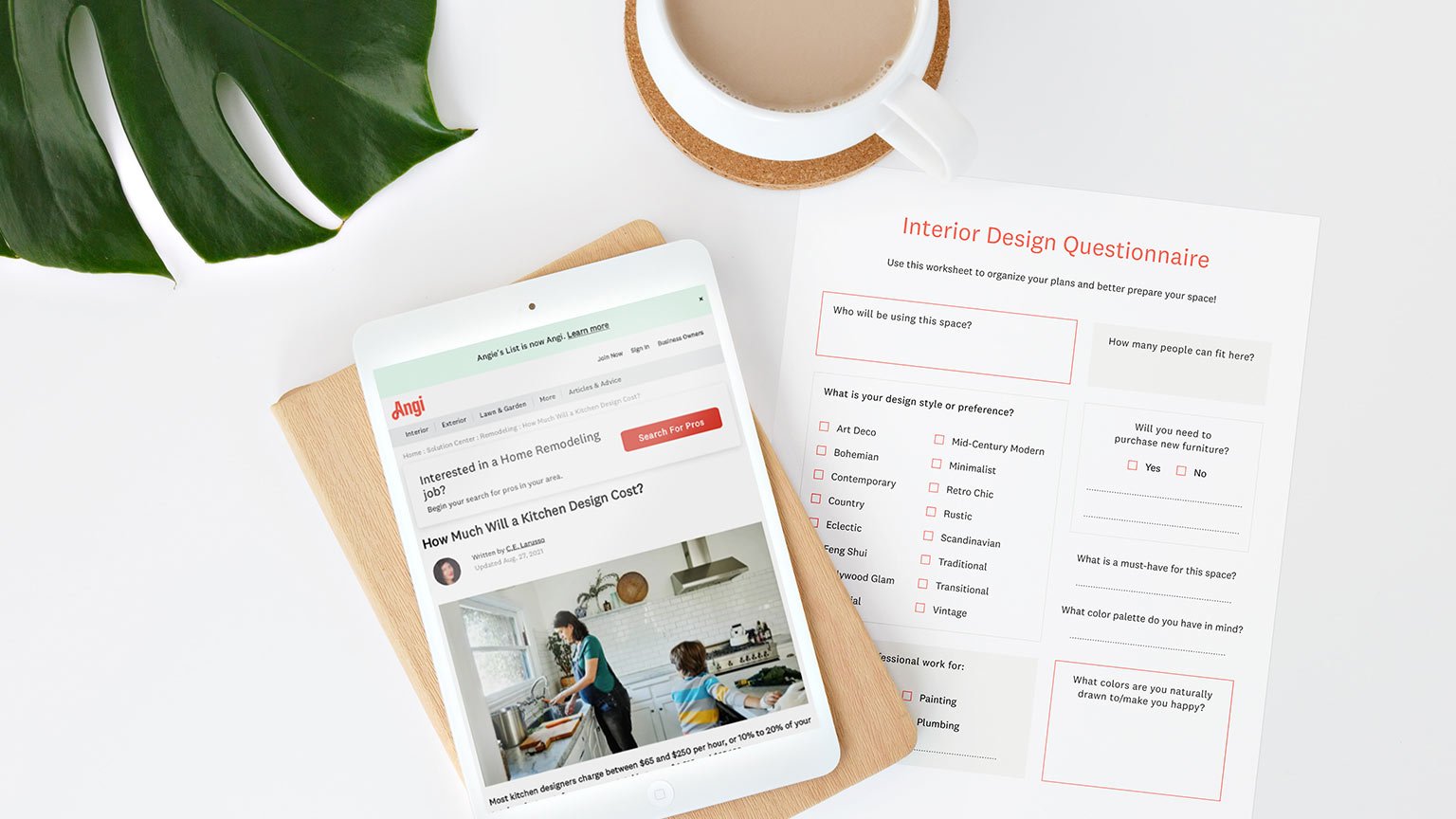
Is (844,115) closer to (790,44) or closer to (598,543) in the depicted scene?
(790,44)

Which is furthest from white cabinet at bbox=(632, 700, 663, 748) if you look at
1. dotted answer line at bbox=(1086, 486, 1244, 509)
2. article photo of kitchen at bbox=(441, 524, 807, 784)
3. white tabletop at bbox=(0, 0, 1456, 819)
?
dotted answer line at bbox=(1086, 486, 1244, 509)

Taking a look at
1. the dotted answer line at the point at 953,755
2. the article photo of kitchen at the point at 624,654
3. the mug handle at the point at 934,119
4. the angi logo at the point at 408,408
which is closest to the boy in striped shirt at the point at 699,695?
the article photo of kitchen at the point at 624,654

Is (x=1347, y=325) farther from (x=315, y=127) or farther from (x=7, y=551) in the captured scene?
(x=7, y=551)

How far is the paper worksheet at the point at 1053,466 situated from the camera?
594 mm

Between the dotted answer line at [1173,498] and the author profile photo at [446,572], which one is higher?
the dotted answer line at [1173,498]

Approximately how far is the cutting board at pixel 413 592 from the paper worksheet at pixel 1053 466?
3cm

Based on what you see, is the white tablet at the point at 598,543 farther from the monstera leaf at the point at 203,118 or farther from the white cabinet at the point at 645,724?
the monstera leaf at the point at 203,118

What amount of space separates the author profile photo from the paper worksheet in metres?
0.22

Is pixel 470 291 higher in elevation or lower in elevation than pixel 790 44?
lower

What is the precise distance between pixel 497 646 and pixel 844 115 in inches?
14.6

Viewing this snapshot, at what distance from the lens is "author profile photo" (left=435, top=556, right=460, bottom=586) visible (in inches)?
22.5

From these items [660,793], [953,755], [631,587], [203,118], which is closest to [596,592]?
[631,587]

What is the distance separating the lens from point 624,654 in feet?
1.86

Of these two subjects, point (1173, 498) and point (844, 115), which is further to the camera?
point (1173, 498)
